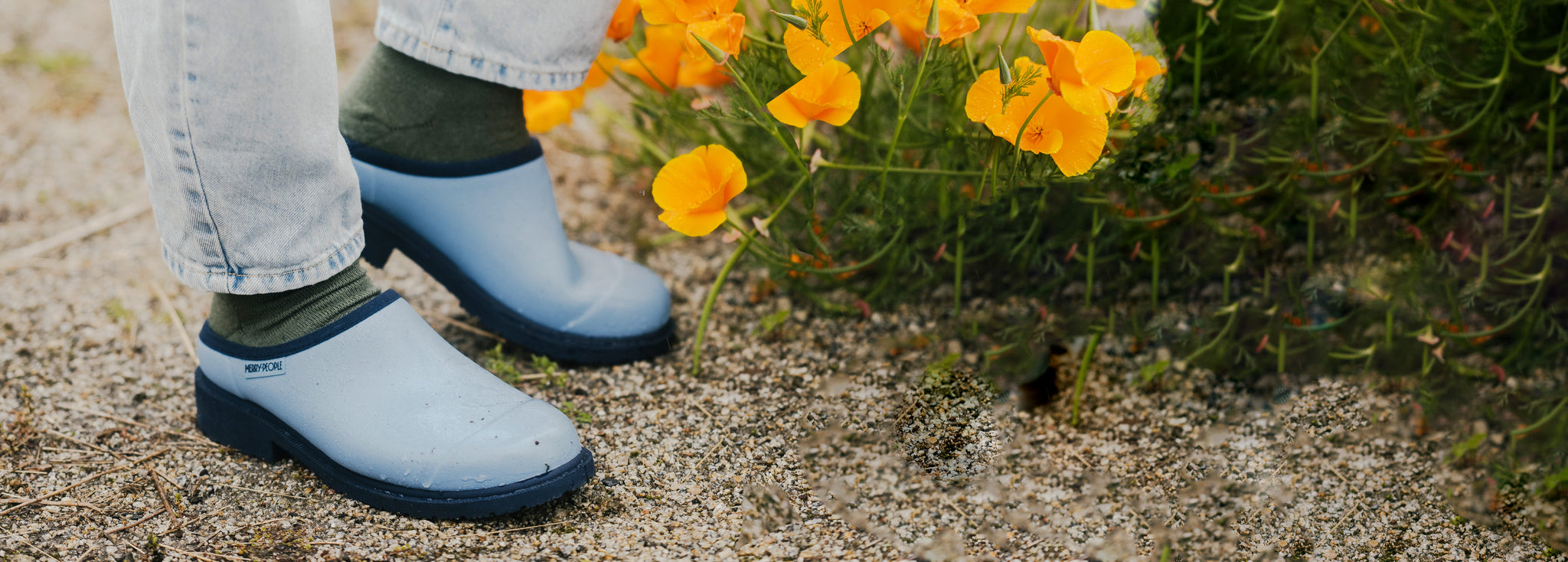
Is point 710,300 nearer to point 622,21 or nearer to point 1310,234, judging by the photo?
point 622,21

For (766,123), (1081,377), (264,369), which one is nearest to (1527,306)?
(1081,377)

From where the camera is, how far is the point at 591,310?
1.16 meters

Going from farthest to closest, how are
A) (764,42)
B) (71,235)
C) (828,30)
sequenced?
(71,235) → (764,42) → (828,30)

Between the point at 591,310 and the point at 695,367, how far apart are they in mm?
143

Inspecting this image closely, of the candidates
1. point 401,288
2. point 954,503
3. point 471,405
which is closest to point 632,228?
point 401,288

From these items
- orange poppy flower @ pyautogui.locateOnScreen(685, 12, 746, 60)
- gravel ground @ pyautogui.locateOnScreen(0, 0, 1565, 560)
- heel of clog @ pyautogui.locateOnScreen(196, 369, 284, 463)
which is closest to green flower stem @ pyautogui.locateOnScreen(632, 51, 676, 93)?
orange poppy flower @ pyautogui.locateOnScreen(685, 12, 746, 60)

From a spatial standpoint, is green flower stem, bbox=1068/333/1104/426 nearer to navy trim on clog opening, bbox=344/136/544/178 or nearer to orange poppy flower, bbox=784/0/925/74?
orange poppy flower, bbox=784/0/925/74

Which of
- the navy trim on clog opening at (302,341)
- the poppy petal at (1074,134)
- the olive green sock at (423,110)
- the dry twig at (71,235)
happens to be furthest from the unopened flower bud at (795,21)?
the dry twig at (71,235)

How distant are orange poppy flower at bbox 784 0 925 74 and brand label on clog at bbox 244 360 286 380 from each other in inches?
22.5

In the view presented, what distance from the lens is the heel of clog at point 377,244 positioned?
1152 mm

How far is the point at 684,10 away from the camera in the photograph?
0.91 meters

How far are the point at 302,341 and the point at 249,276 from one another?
Result: 0.09m

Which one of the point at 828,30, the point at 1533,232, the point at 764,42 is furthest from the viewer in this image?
the point at 1533,232

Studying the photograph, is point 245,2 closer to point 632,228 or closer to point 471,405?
point 471,405
